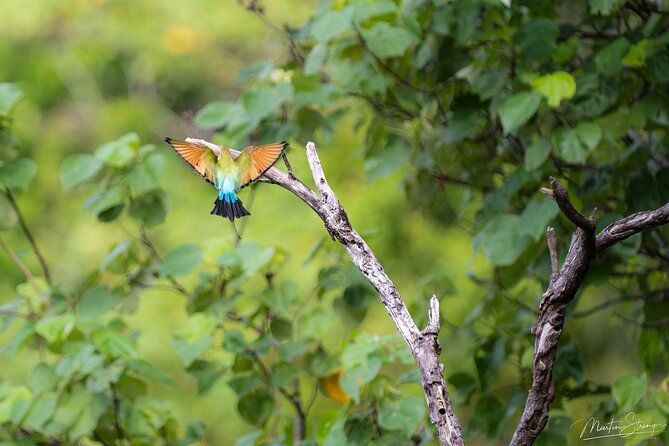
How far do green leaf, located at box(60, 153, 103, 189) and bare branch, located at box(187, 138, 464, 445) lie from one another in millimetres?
709

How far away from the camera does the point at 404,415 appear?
139cm

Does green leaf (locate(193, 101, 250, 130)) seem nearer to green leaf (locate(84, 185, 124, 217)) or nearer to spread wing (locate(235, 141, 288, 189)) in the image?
green leaf (locate(84, 185, 124, 217))

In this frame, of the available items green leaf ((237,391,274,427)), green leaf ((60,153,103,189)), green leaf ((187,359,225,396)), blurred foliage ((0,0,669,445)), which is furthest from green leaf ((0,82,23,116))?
green leaf ((237,391,274,427))

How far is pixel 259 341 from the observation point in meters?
1.65

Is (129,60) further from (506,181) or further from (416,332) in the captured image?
(416,332)

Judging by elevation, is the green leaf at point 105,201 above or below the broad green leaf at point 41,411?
above

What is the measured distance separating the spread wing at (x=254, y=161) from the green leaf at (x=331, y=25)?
56 cm

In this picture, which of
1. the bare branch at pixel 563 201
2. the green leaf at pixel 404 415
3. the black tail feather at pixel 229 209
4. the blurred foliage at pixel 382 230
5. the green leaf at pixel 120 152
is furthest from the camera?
the green leaf at pixel 120 152

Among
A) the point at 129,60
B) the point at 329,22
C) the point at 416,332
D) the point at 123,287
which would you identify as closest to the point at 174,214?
the point at 129,60

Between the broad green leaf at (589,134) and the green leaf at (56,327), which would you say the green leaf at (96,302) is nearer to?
the green leaf at (56,327)

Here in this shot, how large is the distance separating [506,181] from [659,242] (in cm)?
37

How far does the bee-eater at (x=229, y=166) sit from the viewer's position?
971 mm

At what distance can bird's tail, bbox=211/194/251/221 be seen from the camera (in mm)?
Result: 962

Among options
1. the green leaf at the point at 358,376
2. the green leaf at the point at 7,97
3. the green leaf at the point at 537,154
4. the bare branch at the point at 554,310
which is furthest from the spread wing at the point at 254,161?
the green leaf at the point at 7,97
